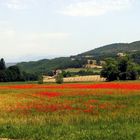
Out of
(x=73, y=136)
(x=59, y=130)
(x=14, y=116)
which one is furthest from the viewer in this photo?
(x=14, y=116)

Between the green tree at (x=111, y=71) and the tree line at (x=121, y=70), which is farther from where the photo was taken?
the green tree at (x=111, y=71)

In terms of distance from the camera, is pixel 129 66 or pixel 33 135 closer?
pixel 33 135

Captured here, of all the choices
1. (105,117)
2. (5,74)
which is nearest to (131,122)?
(105,117)

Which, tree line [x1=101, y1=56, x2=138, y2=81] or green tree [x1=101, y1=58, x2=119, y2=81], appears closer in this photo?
tree line [x1=101, y1=56, x2=138, y2=81]

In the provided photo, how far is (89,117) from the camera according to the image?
23328mm

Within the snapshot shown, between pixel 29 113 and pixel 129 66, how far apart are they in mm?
82461

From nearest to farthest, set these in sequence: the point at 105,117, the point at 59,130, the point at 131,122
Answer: the point at 59,130 < the point at 131,122 < the point at 105,117

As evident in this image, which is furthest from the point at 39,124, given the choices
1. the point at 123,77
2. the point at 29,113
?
the point at 123,77

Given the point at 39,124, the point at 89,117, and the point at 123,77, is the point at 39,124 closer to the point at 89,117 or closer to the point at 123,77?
the point at 89,117

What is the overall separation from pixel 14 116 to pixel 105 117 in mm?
5238

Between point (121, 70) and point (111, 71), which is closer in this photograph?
point (121, 70)

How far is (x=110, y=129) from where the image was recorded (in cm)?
1850

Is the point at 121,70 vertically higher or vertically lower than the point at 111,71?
higher

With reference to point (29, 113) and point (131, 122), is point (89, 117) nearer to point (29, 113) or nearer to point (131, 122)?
point (131, 122)
